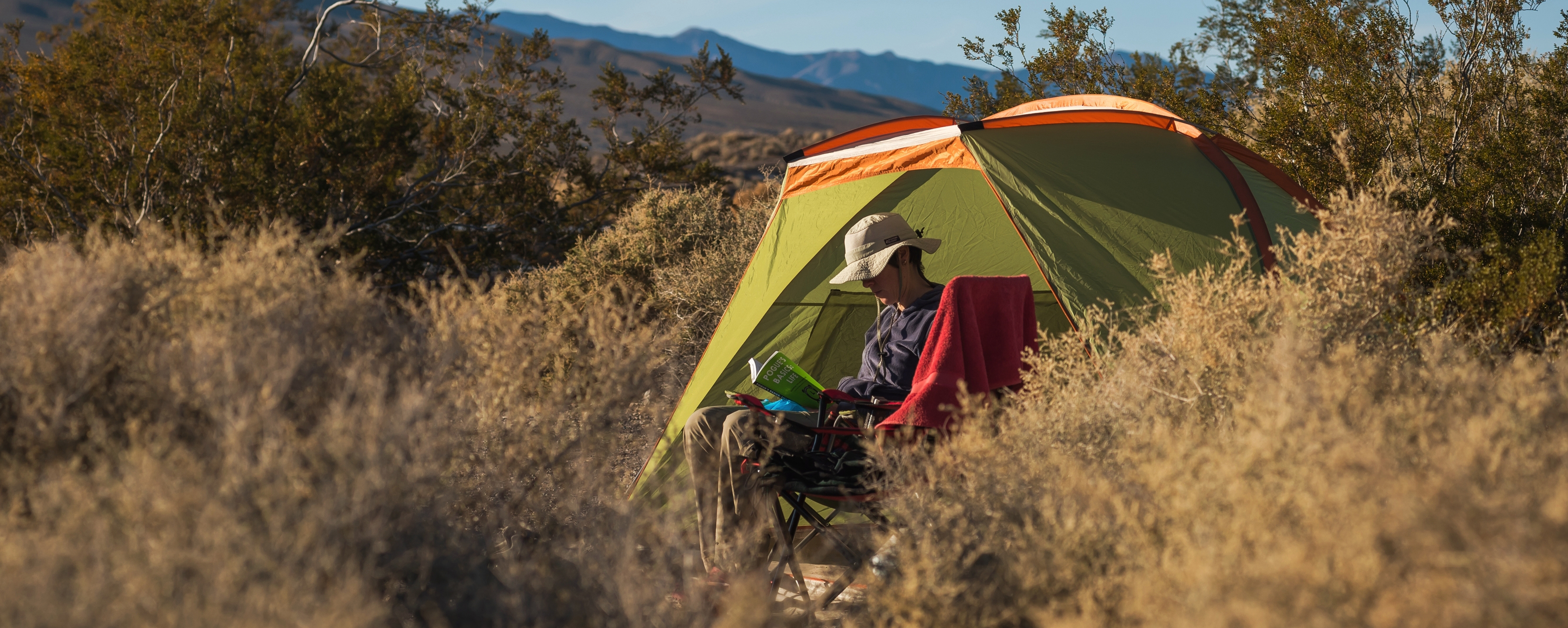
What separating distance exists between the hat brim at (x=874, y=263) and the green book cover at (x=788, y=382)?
13.9 inches

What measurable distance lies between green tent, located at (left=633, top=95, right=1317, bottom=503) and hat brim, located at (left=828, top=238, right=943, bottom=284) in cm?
34

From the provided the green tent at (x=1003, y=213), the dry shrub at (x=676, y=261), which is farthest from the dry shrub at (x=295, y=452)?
the dry shrub at (x=676, y=261)

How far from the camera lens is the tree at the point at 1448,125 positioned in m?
3.24

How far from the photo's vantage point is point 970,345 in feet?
10.2

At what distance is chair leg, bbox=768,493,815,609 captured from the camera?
287 cm

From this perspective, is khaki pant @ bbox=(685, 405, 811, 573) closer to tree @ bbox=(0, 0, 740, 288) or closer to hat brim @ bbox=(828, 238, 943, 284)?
hat brim @ bbox=(828, 238, 943, 284)

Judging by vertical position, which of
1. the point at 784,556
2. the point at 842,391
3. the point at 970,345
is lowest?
the point at 784,556

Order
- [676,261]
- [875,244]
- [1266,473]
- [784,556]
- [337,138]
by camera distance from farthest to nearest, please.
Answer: [676,261] → [337,138] → [875,244] → [784,556] → [1266,473]

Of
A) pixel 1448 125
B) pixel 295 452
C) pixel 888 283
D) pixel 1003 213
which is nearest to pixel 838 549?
pixel 888 283

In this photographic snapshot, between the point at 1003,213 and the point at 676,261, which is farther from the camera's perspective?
the point at 676,261

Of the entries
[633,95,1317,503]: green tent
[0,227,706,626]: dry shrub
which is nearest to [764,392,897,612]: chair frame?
[633,95,1317,503]: green tent

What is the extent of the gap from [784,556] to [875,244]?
123 cm

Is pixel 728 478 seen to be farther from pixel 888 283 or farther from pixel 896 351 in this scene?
pixel 888 283

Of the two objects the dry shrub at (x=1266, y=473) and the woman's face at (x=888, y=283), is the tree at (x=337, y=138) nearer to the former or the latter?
the woman's face at (x=888, y=283)
